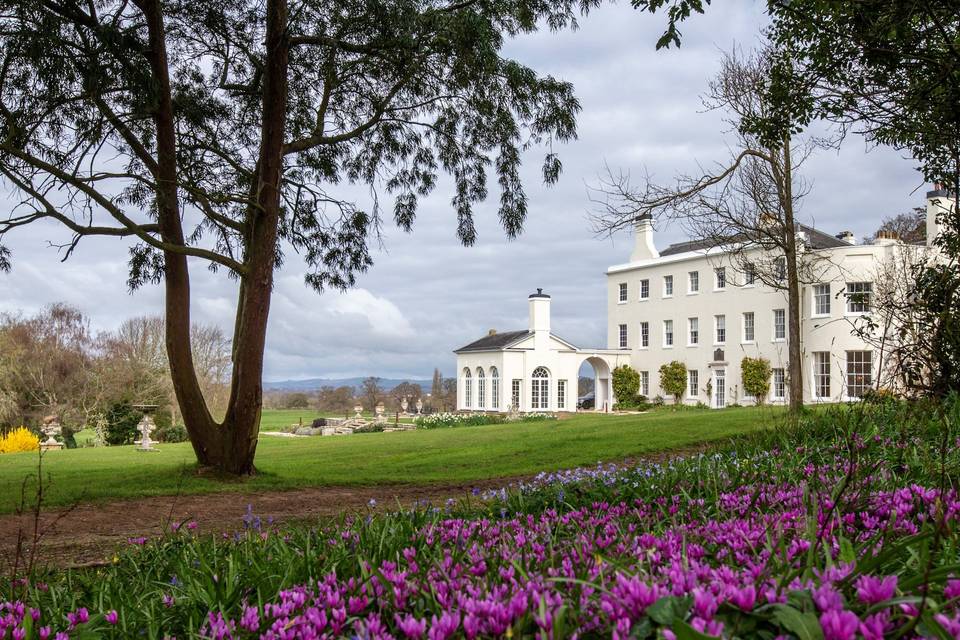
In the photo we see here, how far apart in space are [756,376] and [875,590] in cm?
3695

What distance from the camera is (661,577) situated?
230cm

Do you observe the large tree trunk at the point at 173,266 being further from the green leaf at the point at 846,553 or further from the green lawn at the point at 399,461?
the green leaf at the point at 846,553

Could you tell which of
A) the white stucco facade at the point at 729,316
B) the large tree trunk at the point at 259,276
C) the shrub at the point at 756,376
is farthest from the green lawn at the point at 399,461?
the shrub at the point at 756,376

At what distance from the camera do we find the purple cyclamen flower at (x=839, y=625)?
61.9 inches

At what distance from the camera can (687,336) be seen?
4184 cm

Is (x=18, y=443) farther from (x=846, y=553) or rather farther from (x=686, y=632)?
(x=686, y=632)

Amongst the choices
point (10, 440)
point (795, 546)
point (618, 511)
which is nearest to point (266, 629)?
point (795, 546)

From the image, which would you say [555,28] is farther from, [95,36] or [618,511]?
[618,511]

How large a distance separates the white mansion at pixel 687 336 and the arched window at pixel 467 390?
69 mm

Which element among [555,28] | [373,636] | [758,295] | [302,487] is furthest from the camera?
[758,295]

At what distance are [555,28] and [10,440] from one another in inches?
972

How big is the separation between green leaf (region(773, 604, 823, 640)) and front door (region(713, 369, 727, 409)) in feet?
128

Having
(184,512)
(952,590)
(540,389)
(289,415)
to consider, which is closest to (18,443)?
(184,512)

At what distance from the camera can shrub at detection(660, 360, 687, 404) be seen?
41000 mm
